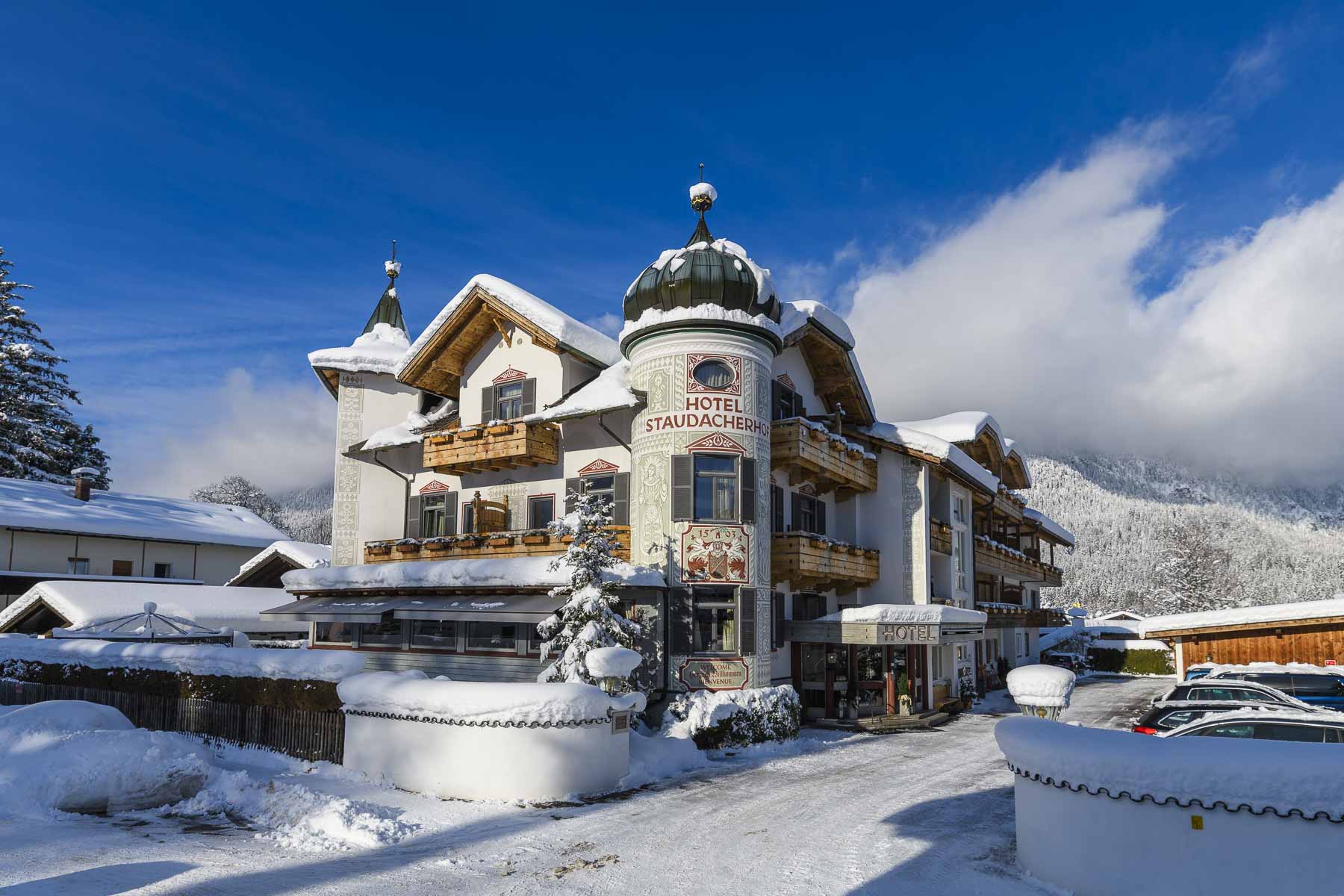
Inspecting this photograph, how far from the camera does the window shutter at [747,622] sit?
23.8 metres

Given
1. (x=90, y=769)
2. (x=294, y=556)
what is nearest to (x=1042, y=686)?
(x=90, y=769)

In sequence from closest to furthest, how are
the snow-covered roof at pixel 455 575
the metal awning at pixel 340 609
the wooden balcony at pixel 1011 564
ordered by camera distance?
the snow-covered roof at pixel 455 575
the metal awning at pixel 340 609
the wooden balcony at pixel 1011 564

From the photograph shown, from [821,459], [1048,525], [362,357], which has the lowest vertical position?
[1048,525]

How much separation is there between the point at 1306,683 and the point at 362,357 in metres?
31.5

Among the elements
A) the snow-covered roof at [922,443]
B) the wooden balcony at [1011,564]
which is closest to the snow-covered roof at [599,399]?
the snow-covered roof at [922,443]

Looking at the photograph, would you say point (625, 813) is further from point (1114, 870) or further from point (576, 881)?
point (1114, 870)

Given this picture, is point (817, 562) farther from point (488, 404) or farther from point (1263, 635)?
point (1263, 635)

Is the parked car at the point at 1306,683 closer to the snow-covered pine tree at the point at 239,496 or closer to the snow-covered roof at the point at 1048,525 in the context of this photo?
the snow-covered roof at the point at 1048,525

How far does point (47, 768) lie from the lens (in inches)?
619

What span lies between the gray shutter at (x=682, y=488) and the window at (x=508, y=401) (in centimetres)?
767

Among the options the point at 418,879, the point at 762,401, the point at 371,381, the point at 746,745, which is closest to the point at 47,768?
the point at 418,879

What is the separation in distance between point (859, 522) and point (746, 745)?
1124 centimetres

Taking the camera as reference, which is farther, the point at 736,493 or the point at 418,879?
the point at 736,493

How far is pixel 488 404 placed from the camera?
30688mm
